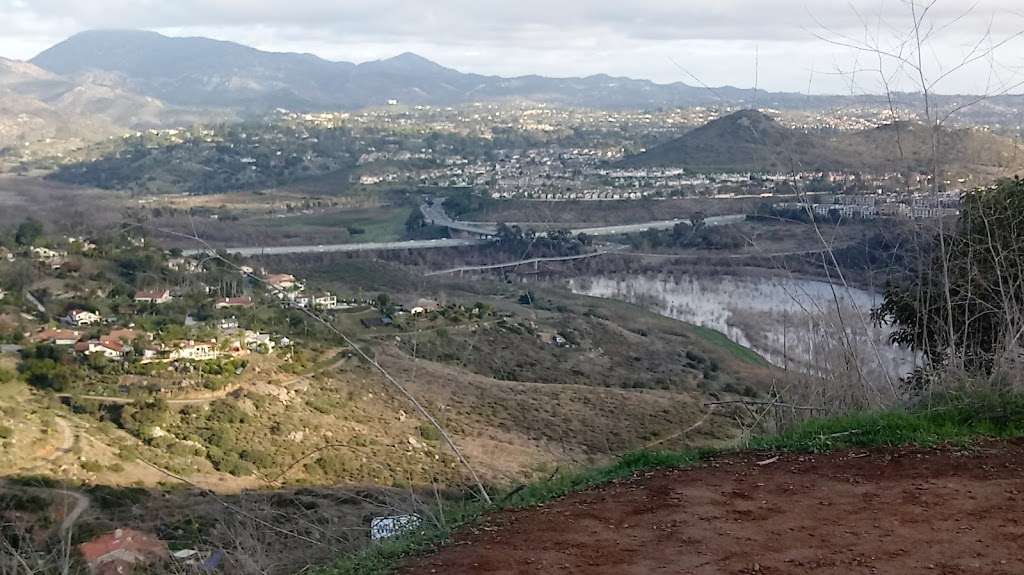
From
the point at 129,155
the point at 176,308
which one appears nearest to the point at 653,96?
the point at 129,155

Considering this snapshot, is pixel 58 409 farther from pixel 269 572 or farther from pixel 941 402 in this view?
pixel 941 402

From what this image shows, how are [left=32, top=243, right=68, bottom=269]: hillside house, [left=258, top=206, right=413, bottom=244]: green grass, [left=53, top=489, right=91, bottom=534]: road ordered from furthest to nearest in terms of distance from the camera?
[left=258, top=206, right=413, bottom=244]: green grass < [left=32, top=243, right=68, bottom=269]: hillside house < [left=53, top=489, right=91, bottom=534]: road

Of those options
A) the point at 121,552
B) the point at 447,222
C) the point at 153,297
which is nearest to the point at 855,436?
the point at 121,552

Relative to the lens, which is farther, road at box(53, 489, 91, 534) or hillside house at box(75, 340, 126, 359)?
hillside house at box(75, 340, 126, 359)

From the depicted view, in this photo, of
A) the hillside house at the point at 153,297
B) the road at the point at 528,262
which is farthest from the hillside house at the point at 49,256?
the road at the point at 528,262

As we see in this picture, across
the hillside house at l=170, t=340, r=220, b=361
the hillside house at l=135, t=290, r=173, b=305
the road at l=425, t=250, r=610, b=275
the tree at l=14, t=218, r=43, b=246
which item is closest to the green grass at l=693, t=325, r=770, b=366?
the road at l=425, t=250, r=610, b=275

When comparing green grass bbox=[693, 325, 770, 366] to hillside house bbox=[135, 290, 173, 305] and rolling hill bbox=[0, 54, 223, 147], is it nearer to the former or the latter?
hillside house bbox=[135, 290, 173, 305]

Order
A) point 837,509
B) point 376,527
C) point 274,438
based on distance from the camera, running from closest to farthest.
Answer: point 837,509
point 376,527
point 274,438
